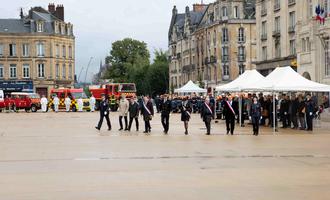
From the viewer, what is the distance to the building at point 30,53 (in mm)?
93500

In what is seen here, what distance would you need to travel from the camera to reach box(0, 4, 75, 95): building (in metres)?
93.5

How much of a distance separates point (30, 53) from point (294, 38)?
47192mm

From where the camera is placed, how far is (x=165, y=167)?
16.1 m

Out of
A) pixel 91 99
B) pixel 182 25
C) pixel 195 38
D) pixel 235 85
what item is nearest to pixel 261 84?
pixel 235 85

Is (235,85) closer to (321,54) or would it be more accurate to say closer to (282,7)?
(321,54)

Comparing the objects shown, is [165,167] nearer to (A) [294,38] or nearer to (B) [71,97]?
(A) [294,38]

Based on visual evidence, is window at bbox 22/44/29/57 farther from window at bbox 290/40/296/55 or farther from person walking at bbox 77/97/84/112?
window at bbox 290/40/296/55

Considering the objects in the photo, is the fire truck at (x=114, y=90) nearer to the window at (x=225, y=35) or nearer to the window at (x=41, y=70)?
the window at (x=225, y=35)

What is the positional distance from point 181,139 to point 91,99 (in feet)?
128

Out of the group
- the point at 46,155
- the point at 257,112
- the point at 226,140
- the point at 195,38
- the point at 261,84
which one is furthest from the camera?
the point at 195,38

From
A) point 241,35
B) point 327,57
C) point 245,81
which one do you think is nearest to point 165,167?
point 245,81

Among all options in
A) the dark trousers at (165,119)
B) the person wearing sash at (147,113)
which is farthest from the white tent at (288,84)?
the person wearing sash at (147,113)

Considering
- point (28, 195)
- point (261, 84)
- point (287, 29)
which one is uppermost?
point (287, 29)

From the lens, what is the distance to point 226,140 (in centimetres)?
2472
